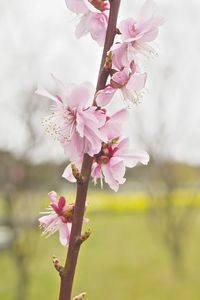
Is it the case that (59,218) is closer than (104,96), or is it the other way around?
(104,96)

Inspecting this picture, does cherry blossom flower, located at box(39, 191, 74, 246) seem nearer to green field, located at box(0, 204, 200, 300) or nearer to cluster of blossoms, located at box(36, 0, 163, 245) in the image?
cluster of blossoms, located at box(36, 0, 163, 245)

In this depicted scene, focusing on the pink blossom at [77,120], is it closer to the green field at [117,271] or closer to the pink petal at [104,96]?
the pink petal at [104,96]

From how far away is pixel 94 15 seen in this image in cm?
69

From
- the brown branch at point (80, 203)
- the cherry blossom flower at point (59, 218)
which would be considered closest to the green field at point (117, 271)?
the cherry blossom flower at point (59, 218)

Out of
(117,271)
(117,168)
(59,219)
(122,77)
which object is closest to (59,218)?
(59,219)

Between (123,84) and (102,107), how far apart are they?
0.12 ft

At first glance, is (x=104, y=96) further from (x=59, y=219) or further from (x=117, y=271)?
(x=117, y=271)

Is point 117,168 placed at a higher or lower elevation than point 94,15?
lower

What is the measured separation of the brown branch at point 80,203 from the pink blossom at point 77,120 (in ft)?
0.05

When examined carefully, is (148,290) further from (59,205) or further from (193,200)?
(59,205)

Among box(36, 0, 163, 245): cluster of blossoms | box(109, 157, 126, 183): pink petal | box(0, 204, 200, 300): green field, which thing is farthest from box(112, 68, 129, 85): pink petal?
box(0, 204, 200, 300): green field

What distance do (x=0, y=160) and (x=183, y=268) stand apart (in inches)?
154

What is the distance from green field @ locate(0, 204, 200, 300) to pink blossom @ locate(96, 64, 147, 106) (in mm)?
4538

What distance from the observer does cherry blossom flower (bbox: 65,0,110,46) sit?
2.19 ft
